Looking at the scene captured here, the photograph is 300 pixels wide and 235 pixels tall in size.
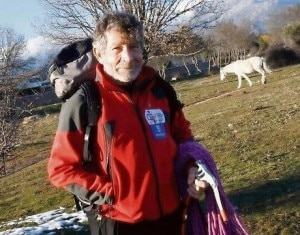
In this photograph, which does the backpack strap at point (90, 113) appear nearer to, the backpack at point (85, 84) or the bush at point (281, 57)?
the backpack at point (85, 84)

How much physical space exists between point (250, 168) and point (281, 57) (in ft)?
130

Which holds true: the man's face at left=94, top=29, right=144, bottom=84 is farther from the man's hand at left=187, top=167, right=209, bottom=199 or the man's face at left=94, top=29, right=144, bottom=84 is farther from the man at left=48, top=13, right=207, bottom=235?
the man's hand at left=187, top=167, right=209, bottom=199

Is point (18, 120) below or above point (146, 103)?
below

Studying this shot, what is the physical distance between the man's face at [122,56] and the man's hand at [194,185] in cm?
60

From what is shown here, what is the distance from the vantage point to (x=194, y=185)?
297 centimetres

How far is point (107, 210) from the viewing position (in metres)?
2.79

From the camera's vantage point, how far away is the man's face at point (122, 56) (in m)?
2.78

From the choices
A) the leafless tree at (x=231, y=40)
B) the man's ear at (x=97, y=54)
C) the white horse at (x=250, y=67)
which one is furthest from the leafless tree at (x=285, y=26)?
the man's ear at (x=97, y=54)

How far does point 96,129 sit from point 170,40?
11573 millimetres

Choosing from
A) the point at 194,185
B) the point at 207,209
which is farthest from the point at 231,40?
the point at 194,185

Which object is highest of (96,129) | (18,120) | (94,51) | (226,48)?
(94,51)

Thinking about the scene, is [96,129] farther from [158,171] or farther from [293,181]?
[293,181]

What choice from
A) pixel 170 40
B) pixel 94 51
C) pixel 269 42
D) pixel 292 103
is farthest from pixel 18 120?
pixel 269 42

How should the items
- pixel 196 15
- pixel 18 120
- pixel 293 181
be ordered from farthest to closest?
pixel 196 15 → pixel 18 120 → pixel 293 181
